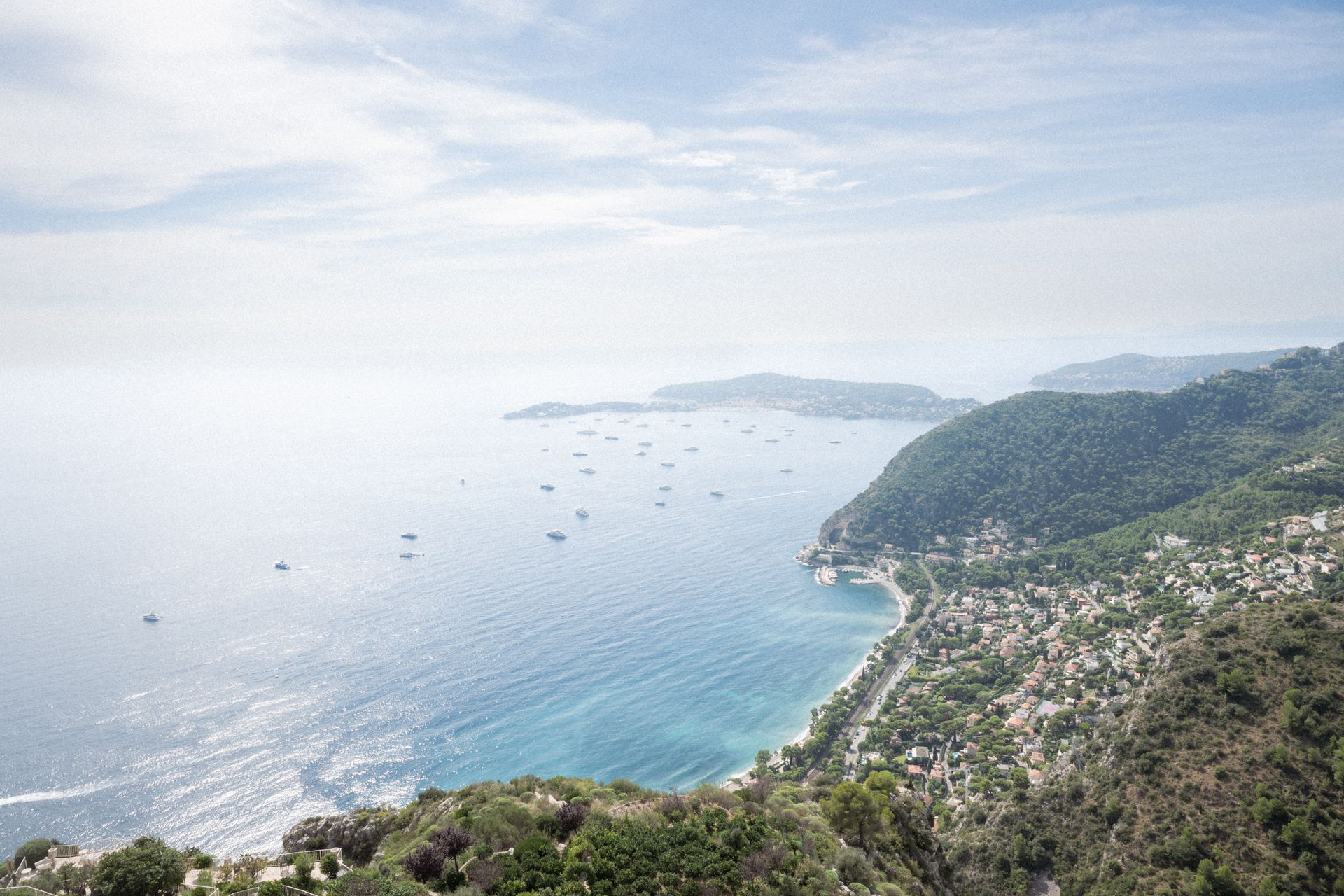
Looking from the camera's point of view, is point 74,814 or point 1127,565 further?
point 1127,565

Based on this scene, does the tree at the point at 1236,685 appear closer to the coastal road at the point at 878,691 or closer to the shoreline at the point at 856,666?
the coastal road at the point at 878,691

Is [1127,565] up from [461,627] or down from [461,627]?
up

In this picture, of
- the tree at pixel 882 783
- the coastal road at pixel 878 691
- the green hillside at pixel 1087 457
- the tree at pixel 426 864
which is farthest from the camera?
the green hillside at pixel 1087 457

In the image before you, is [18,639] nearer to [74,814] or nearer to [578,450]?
[74,814]

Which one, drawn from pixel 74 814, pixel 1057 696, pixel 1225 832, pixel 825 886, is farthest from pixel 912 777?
pixel 74 814

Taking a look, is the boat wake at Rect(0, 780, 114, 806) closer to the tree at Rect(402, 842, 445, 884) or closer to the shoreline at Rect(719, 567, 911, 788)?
the shoreline at Rect(719, 567, 911, 788)

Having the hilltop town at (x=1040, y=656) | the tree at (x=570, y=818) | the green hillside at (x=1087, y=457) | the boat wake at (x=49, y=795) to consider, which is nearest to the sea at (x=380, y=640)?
the boat wake at (x=49, y=795)

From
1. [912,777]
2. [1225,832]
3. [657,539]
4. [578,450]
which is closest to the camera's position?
[1225,832]
